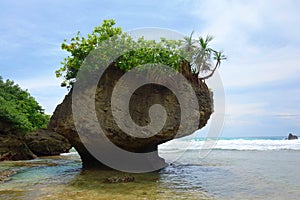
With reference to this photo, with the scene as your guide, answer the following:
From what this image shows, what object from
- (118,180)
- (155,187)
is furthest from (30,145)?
(155,187)

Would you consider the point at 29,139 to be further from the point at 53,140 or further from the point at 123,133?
the point at 123,133

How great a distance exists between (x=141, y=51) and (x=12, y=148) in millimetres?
13761

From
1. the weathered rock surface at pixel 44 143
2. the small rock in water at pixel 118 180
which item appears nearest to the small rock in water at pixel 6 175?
the small rock in water at pixel 118 180

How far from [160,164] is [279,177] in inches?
238

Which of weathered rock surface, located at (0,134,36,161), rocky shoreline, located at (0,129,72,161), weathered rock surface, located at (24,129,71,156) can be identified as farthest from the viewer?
weathered rock surface, located at (24,129,71,156)

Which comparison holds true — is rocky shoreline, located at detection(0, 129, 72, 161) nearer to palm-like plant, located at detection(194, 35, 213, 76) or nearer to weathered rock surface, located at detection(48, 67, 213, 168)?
weathered rock surface, located at detection(48, 67, 213, 168)

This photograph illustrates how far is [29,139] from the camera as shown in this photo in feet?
79.1

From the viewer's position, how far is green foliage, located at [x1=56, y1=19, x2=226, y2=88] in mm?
12102

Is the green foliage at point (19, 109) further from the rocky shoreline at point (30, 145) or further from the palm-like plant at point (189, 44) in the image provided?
the palm-like plant at point (189, 44)

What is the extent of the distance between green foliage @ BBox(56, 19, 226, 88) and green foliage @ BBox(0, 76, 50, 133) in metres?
8.92

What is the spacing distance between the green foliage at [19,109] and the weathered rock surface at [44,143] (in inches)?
35.3

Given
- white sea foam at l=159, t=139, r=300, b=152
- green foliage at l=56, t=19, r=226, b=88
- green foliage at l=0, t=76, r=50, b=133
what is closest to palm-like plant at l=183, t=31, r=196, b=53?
green foliage at l=56, t=19, r=226, b=88

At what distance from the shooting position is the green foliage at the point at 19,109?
20.1m

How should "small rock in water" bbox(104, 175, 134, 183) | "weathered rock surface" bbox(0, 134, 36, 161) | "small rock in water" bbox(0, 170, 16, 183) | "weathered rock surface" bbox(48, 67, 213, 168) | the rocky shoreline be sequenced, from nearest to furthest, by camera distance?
"small rock in water" bbox(104, 175, 134, 183) < "small rock in water" bbox(0, 170, 16, 183) < "weathered rock surface" bbox(48, 67, 213, 168) < "weathered rock surface" bbox(0, 134, 36, 161) < the rocky shoreline
